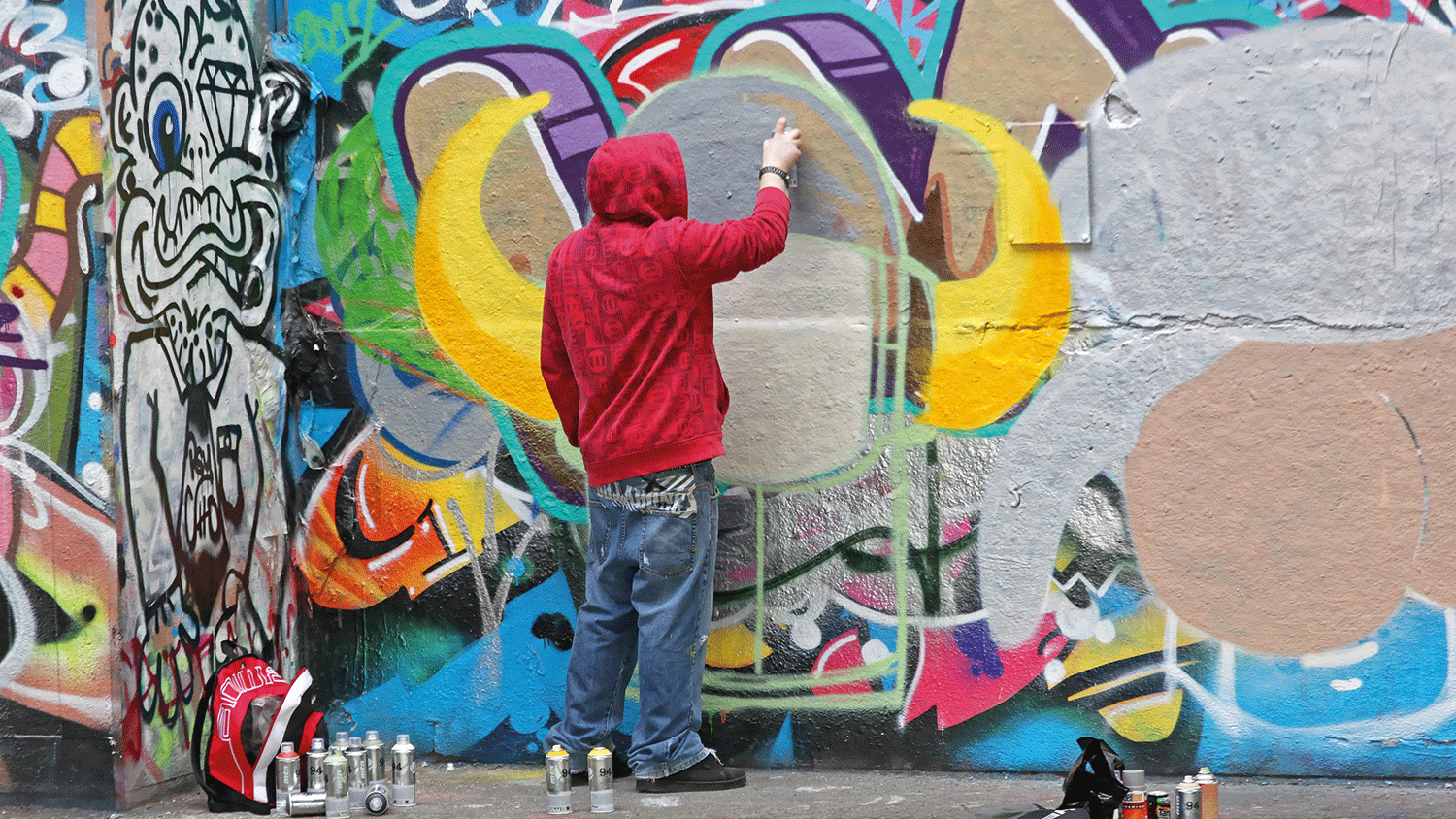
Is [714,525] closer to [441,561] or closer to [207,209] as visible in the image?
[441,561]

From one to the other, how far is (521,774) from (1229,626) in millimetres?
2183

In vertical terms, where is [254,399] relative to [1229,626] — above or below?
above

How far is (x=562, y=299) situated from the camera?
12.3 ft

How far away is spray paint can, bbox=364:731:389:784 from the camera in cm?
372

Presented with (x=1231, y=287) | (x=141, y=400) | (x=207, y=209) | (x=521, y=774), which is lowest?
(x=521, y=774)

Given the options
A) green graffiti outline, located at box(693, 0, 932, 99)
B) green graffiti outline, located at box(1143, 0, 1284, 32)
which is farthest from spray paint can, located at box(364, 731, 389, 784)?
green graffiti outline, located at box(1143, 0, 1284, 32)

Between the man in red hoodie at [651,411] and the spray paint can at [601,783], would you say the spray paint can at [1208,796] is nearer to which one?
the man in red hoodie at [651,411]

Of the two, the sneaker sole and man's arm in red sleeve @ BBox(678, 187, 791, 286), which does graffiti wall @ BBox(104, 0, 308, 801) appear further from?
man's arm in red sleeve @ BBox(678, 187, 791, 286)

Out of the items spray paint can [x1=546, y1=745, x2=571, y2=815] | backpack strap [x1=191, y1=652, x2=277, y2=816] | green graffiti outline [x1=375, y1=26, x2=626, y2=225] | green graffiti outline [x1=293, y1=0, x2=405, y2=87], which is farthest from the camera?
green graffiti outline [x1=293, y1=0, x2=405, y2=87]

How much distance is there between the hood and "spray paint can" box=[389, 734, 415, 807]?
5.41ft

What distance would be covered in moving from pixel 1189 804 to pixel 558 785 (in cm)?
166

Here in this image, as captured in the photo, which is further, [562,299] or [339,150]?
[339,150]

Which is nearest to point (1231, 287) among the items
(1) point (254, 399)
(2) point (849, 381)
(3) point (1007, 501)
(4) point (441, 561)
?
(3) point (1007, 501)

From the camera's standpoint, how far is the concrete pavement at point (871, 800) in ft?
11.3
